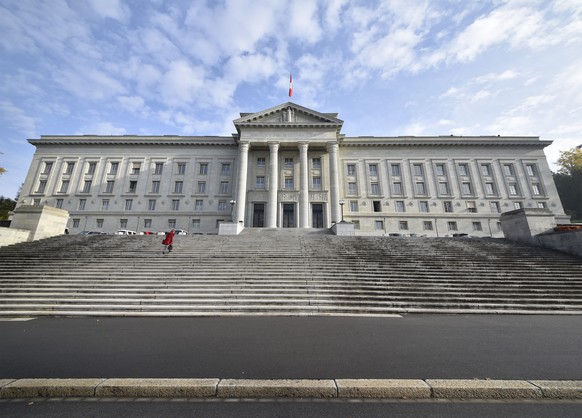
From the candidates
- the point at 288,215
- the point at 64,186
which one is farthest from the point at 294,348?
the point at 64,186

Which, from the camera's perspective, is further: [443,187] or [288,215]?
[443,187]

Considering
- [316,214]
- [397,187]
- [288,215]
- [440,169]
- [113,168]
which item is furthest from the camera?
[113,168]

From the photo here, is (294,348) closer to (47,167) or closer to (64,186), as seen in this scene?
(64,186)

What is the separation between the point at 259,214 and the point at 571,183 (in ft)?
203

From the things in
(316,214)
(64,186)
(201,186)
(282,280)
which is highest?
(201,186)

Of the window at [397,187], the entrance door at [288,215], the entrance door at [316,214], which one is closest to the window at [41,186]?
the entrance door at [288,215]

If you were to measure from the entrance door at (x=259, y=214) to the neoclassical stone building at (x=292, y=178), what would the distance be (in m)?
0.15

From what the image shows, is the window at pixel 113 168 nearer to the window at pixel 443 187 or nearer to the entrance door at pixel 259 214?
the entrance door at pixel 259 214

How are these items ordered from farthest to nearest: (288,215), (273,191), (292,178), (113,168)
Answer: (113,168) < (292,178) < (288,215) < (273,191)

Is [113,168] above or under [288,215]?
above

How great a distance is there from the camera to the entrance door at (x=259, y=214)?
1406 inches

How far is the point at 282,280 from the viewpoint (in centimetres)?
1099

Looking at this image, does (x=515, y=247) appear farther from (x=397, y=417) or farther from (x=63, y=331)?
(x=63, y=331)

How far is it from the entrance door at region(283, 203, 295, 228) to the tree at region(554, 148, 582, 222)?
178ft
